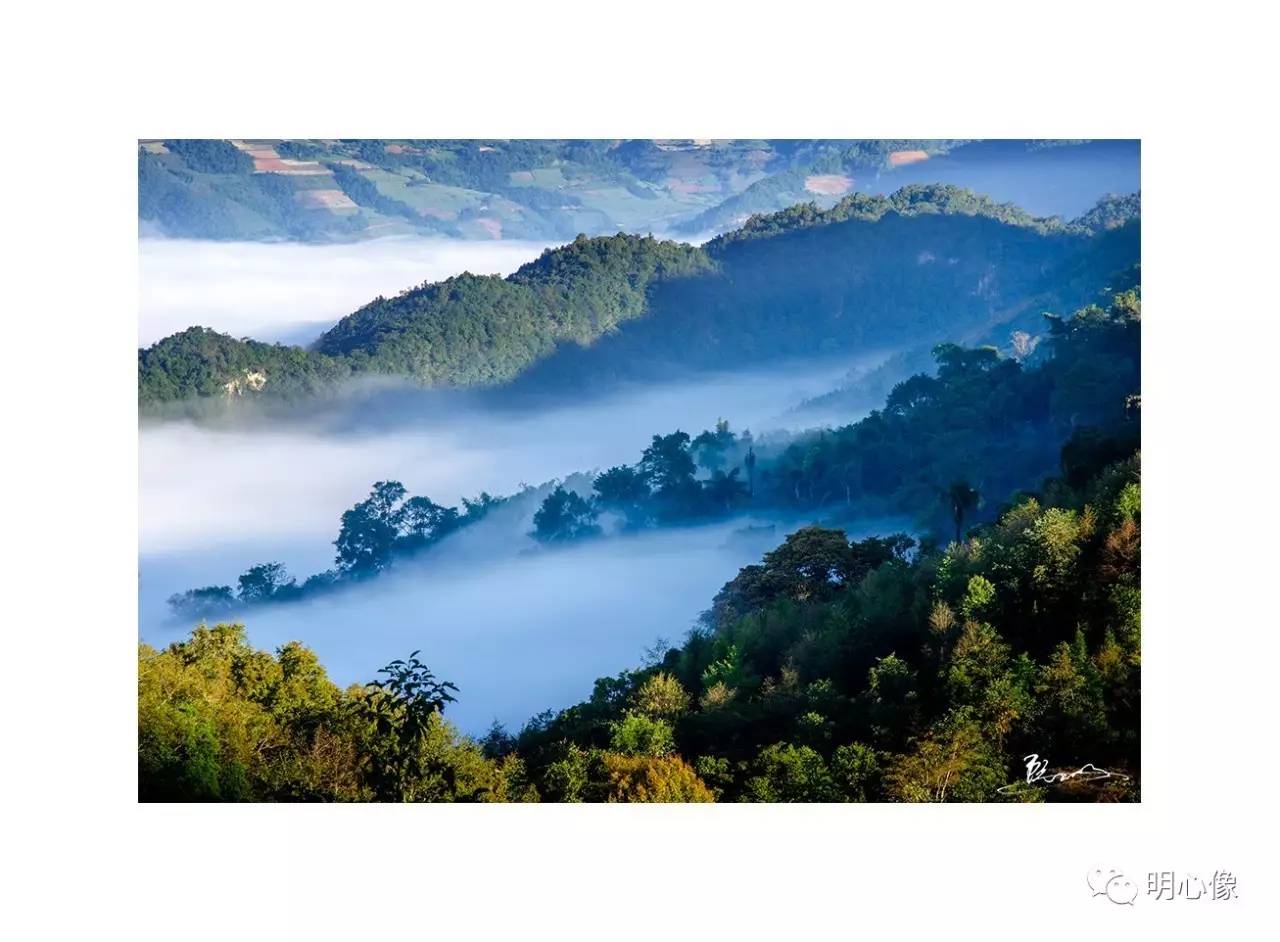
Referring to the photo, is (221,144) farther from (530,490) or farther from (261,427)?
(530,490)

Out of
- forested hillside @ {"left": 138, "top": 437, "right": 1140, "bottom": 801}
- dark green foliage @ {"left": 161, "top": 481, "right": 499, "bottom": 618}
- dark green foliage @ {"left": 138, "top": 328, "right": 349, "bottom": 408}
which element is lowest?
forested hillside @ {"left": 138, "top": 437, "right": 1140, "bottom": 801}

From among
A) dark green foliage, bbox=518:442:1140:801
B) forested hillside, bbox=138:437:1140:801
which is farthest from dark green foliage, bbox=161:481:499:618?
dark green foliage, bbox=518:442:1140:801

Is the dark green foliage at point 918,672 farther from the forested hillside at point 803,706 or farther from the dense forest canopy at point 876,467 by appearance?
the dense forest canopy at point 876,467

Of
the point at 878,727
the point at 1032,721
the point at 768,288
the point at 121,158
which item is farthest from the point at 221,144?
the point at 1032,721

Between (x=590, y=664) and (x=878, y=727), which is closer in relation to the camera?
(x=878, y=727)

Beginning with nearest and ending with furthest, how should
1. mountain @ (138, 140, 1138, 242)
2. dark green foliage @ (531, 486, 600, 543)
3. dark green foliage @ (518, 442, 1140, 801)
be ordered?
1. dark green foliage @ (518, 442, 1140, 801)
2. mountain @ (138, 140, 1138, 242)
3. dark green foliage @ (531, 486, 600, 543)
